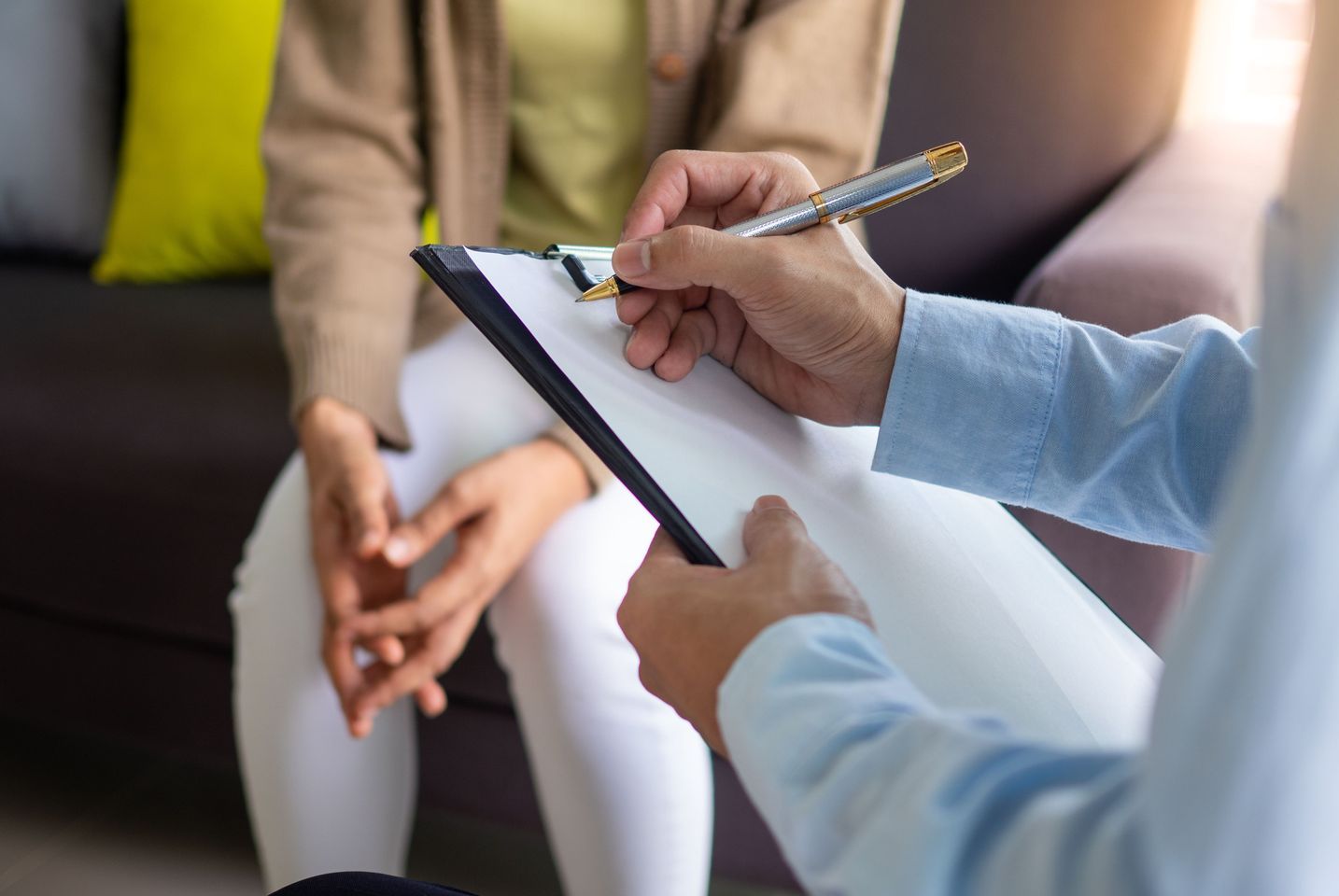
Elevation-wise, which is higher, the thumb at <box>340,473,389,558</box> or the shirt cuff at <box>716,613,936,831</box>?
the shirt cuff at <box>716,613,936,831</box>

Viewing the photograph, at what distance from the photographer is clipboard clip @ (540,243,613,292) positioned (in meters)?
0.52

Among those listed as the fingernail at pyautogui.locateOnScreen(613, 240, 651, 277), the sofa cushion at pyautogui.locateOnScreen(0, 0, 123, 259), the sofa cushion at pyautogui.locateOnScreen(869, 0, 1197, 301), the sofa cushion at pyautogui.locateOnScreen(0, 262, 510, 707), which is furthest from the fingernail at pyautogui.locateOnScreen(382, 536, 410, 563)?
the sofa cushion at pyautogui.locateOnScreen(0, 0, 123, 259)

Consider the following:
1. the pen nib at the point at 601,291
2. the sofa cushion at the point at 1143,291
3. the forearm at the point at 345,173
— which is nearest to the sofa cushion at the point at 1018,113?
the sofa cushion at the point at 1143,291

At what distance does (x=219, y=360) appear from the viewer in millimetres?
1085

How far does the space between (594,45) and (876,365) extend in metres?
0.55

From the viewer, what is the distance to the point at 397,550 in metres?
0.75

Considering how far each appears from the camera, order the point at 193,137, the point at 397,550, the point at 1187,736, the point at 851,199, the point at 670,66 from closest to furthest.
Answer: the point at 1187,736
the point at 851,199
the point at 397,550
the point at 670,66
the point at 193,137

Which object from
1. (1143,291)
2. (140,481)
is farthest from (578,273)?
(140,481)

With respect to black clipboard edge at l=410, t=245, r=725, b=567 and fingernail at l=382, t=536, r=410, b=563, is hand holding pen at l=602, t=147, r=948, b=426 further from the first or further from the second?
fingernail at l=382, t=536, r=410, b=563

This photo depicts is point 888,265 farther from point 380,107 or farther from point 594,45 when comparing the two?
point 380,107

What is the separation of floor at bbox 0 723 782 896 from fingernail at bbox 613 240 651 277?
0.74m

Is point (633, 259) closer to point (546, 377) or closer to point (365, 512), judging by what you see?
point (546, 377)

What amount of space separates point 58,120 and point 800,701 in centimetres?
143

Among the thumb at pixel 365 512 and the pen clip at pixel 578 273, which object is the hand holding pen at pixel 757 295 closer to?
the pen clip at pixel 578 273
